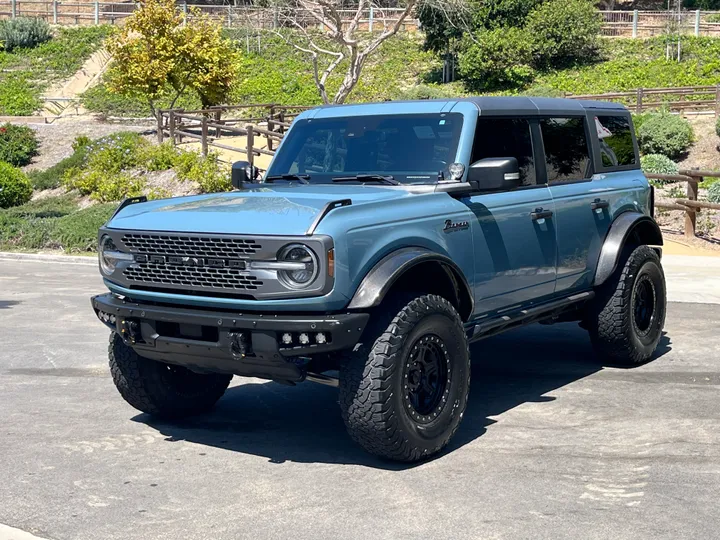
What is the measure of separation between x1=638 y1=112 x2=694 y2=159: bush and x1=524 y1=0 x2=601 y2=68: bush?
708 inches

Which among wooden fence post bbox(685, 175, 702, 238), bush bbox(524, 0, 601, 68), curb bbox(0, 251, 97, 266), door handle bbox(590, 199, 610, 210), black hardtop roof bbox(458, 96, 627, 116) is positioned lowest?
curb bbox(0, 251, 97, 266)

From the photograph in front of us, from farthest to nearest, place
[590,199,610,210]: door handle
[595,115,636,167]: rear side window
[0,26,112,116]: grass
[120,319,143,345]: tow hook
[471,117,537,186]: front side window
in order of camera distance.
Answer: [0,26,112,116]: grass < [595,115,636,167]: rear side window < [590,199,610,210]: door handle < [471,117,537,186]: front side window < [120,319,143,345]: tow hook

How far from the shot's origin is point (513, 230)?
720cm

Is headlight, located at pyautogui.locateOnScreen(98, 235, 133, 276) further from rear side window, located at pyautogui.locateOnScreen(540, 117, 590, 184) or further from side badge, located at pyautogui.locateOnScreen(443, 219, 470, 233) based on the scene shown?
rear side window, located at pyautogui.locateOnScreen(540, 117, 590, 184)

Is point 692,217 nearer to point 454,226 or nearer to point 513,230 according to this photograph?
point 513,230

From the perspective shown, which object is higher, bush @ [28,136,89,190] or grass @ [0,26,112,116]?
grass @ [0,26,112,116]

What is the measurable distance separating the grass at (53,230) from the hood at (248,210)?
38.0 feet

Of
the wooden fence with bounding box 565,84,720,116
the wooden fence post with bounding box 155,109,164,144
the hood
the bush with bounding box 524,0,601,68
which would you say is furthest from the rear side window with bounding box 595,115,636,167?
the bush with bounding box 524,0,601,68

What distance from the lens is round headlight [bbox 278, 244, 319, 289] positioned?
5699mm

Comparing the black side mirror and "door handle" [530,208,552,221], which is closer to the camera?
"door handle" [530,208,552,221]

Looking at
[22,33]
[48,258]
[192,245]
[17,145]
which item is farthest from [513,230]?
[22,33]

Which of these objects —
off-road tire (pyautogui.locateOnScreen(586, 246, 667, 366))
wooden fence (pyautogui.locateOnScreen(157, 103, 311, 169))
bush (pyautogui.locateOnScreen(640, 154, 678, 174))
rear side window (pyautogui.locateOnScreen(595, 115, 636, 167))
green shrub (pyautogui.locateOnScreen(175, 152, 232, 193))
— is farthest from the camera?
bush (pyautogui.locateOnScreen(640, 154, 678, 174))

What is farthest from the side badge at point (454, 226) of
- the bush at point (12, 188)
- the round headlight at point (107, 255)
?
the bush at point (12, 188)

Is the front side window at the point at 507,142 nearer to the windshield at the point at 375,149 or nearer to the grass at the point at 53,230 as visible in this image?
the windshield at the point at 375,149
